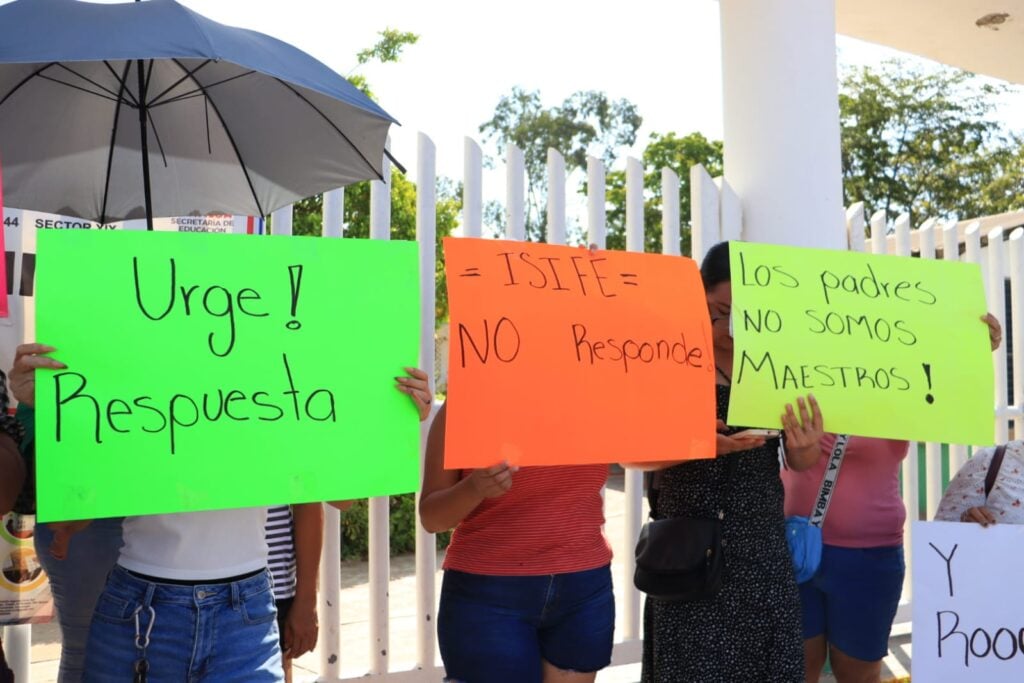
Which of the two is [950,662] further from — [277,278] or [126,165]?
[126,165]

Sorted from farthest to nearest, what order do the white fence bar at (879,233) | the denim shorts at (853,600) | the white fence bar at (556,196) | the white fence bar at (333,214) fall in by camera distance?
the white fence bar at (879,233)
the white fence bar at (556,196)
the white fence bar at (333,214)
the denim shorts at (853,600)

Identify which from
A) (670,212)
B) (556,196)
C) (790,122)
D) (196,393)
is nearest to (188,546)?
(196,393)

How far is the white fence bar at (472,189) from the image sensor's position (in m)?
3.92

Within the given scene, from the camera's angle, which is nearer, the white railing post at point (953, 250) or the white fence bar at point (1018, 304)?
the white railing post at point (953, 250)

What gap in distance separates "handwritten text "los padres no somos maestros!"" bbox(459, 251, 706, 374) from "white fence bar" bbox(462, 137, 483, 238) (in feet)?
5.03

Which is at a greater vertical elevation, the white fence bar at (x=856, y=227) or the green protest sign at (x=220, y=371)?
the white fence bar at (x=856, y=227)

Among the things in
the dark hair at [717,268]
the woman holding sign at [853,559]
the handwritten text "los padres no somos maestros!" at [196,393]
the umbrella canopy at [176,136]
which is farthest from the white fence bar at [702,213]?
the handwritten text "los padres no somos maestros!" at [196,393]

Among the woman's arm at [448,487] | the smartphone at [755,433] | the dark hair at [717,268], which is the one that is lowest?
the woman's arm at [448,487]

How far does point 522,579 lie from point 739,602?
0.56 m

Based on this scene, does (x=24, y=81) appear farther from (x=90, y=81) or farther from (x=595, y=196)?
(x=595, y=196)

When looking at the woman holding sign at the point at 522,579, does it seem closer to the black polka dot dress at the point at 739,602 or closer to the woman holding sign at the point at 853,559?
the black polka dot dress at the point at 739,602

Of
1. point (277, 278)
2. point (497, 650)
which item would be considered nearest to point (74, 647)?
point (497, 650)

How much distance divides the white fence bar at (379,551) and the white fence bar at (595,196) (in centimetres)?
90

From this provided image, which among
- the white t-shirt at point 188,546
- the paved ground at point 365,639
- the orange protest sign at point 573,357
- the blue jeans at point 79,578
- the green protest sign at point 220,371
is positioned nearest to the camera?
the green protest sign at point 220,371
